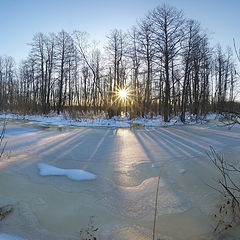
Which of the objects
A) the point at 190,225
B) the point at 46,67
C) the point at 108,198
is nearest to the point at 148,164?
the point at 108,198

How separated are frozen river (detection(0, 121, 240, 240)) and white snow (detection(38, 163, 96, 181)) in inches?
6.3

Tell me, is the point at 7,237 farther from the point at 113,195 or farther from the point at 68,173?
the point at 68,173

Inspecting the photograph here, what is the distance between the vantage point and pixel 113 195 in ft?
14.6

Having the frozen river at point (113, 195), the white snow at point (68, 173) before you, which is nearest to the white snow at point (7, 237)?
the frozen river at point (113, 195)

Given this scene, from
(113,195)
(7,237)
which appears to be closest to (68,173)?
(113,195)

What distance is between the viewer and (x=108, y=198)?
14.2 feet

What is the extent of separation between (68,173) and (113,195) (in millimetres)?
1609

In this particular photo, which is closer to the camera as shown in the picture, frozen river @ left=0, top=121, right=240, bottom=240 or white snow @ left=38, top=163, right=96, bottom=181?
frozen river @ left=0, top=121, right=240, bottom=240

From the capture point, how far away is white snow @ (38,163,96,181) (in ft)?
17.6

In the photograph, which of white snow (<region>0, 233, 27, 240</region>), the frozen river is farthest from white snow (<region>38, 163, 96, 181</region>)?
white snow (<region>0, 233, 27, 240</region>)

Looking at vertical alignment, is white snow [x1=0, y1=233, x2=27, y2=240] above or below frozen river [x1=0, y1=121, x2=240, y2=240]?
below

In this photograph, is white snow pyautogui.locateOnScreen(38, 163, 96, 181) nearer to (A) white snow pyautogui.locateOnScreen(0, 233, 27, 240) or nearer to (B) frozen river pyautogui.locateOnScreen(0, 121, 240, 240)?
(B) frozen river pyautogui.locateOnScreen(0, 121, 240, 240)

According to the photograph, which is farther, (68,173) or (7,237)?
(68,173)

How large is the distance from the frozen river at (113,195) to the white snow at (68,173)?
0.16 meters
